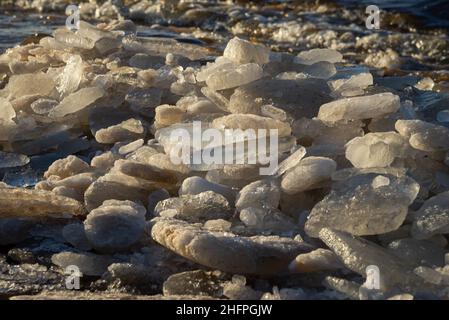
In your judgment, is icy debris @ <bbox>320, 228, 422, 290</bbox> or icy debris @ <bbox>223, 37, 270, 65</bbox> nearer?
icy debris @ <bbox>320, 228, 422, 290</bbox>

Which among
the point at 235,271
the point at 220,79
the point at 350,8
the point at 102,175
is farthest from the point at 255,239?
the point at 350,8

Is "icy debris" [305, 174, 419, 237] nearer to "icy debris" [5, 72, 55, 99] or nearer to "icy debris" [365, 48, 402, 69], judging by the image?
"icy debris" [5, 72, 55, 99]

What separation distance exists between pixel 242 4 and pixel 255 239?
6.49m

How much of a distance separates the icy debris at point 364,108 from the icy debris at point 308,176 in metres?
0.36

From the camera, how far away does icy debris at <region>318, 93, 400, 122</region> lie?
238 centimetres

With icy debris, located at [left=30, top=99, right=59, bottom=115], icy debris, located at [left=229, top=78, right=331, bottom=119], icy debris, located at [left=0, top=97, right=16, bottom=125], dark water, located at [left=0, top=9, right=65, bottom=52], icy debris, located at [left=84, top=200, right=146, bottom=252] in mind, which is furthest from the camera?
dark water, located at [left=0, top=9, right=65, bottom=52]

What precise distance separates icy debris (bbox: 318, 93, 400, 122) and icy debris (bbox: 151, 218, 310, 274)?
709 mm

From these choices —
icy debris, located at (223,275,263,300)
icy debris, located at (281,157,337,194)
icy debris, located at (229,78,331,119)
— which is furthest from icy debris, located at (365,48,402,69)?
icy debris, located at (223,275,263,300)

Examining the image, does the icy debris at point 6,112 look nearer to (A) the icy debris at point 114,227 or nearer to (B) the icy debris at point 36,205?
(B) the icy debris at point 36,205

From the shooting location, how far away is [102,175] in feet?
7.70

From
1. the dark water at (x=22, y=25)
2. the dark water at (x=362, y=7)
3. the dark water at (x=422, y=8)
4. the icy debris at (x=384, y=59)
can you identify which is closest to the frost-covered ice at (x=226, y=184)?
the dark water at (x=22, y=25)

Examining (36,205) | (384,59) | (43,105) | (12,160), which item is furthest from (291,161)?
(384,59)

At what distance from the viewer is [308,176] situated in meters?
2.03
